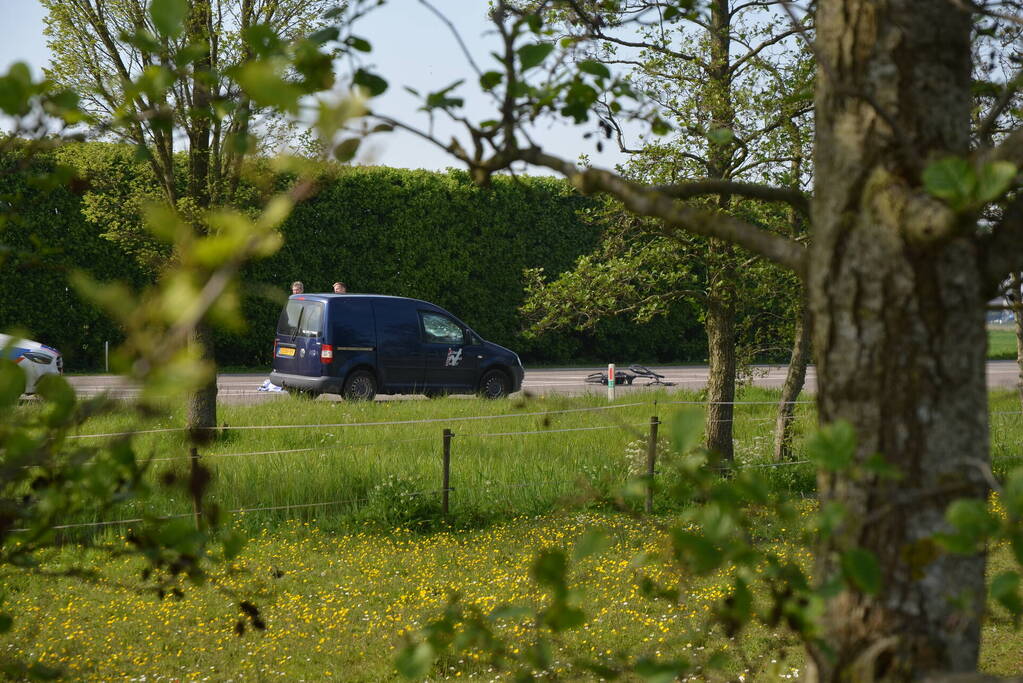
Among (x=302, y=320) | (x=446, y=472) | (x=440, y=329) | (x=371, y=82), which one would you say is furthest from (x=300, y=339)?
(x=371, y=82)

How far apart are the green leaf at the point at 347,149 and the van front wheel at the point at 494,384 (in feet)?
47.5

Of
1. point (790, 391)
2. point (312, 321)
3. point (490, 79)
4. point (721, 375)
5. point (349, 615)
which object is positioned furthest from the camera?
point (312, 321)

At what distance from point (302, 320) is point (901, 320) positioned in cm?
1389

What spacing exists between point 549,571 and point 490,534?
6.45 meters

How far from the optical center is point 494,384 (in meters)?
16.2

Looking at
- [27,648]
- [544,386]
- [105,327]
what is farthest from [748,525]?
[105,327]

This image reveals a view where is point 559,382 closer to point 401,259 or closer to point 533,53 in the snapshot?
point 401,259

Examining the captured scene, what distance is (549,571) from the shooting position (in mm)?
1331

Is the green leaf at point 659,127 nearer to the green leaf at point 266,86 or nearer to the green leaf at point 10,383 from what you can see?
the green leaf at point 266,86

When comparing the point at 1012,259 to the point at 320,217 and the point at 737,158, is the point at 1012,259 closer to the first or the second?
the point at 737,158

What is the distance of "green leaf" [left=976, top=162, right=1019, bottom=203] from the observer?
3.80 ft

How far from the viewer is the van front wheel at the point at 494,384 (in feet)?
52.8

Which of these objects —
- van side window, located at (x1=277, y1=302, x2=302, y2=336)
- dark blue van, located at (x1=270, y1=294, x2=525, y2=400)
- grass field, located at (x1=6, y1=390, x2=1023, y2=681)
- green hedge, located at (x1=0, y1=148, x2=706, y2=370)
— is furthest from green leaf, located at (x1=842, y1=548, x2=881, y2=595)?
green hedge, located at (x1=0, y1=148, x2=706, y2=370)

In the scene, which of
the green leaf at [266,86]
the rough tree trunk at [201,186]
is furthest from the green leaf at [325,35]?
the rough tree trunk at [201,186]
